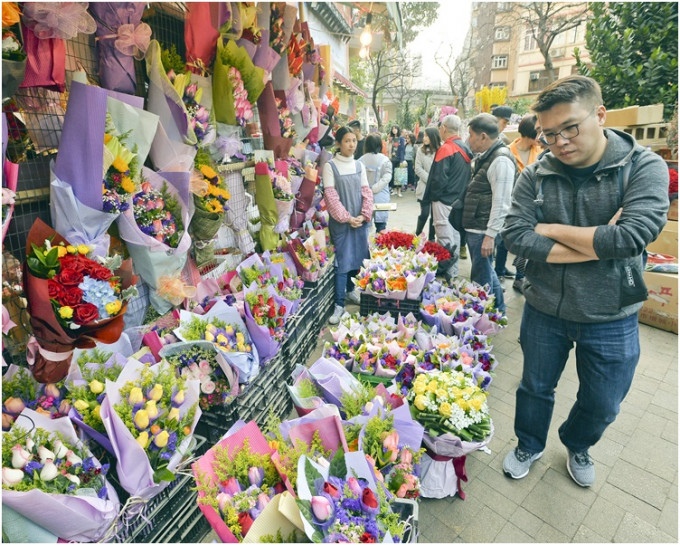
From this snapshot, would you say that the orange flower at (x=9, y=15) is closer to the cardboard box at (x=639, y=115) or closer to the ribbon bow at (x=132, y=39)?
the ribbon bow at (x=132, y=39)

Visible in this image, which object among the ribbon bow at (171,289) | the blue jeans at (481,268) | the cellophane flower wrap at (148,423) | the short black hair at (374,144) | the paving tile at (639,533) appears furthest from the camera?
the short black hair at (374,144)

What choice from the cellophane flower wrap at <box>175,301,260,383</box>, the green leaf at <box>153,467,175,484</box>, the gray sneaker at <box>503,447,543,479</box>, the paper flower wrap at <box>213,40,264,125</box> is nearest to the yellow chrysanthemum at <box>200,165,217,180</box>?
the paper flower wrap at <box>213,40,264,125</box>

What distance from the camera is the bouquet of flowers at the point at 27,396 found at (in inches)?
60.3

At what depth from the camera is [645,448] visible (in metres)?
2.64

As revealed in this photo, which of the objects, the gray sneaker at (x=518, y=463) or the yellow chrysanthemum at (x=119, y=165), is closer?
the yellow chrysanthemum at (x=119, y=165)

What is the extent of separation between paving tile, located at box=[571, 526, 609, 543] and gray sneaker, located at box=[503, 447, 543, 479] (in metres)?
0.38

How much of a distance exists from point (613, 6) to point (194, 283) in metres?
7.03

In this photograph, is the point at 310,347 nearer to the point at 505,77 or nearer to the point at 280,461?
the point at 280,461

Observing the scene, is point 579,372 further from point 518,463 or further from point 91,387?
point 91,387

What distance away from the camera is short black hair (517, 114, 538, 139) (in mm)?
4407

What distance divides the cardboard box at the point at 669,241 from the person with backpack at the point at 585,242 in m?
3.90

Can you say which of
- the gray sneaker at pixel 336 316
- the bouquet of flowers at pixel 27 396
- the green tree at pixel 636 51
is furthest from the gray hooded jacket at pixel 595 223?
the green tree at pixel 636 51

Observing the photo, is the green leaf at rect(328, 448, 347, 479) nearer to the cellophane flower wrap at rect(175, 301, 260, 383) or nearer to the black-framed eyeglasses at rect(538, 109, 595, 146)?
the cellophane flower wrap at rect(175, 301, 260, 383)

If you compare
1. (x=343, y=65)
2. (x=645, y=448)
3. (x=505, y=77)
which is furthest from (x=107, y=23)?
(x=505, y=77)
